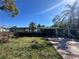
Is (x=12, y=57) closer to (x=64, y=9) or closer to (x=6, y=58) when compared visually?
(x=6, y=58)

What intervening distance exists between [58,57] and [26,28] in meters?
26.2

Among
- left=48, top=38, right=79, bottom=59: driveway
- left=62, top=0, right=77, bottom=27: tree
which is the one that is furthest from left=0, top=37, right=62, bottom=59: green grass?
left=62, top=0, right=77, bottom=27: tree

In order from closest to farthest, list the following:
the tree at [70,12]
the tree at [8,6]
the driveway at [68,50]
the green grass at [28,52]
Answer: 1. the green grass at [28,52]
2. the driveway at [68,50]
3. the tree at [8,6]
4. the tree at [70,12]

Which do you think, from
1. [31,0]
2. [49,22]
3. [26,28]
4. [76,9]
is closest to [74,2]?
[76,9]

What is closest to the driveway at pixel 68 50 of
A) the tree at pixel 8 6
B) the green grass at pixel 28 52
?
the green grass at pixel 28 52

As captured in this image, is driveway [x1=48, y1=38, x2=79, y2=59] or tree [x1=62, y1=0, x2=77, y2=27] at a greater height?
tree [x1=62, y1=0, x2=77, y2=27]

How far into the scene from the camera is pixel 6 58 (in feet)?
24.3

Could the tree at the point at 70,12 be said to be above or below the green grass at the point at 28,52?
above

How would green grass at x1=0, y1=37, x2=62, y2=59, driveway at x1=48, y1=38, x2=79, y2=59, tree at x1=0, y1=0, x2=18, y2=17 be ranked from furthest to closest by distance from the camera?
tree at x1=0, y1=0, x2=18, y2=17 < driveway at x1=48, y1=38, x2=79, y2=59 < green grass at x1=0, y1=37, x2=62, y2=59

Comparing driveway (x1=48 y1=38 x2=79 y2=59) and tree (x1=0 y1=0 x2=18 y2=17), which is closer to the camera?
driveway (x1=48 y1=38 x2=79 y2=59)

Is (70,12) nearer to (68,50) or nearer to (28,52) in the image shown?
(68,50)

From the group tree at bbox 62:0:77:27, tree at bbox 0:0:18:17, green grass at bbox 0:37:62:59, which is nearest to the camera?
green grass at bbox 0:37:62:59

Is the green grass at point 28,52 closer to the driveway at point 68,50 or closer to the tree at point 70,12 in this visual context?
the driveway at point 68,50

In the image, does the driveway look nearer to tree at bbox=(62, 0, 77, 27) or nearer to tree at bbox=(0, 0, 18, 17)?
tree at bbox=(0, 0, 18, 17)
